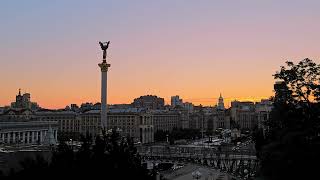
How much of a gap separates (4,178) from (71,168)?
2786 millimetres

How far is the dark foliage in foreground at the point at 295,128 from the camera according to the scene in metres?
20.0

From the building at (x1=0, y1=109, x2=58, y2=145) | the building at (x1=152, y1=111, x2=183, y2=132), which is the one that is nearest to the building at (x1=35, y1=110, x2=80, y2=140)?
the building at (x1=152, y1=111, x2=183, y2=132)

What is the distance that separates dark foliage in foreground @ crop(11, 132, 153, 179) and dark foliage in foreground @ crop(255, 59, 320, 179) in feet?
20.6

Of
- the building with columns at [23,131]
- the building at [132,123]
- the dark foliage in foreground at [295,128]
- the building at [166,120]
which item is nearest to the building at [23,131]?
the building with columns at [23,131]

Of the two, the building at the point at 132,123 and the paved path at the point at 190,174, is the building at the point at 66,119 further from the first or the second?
the paved path at the point at 190,174

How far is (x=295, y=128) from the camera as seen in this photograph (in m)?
21.5

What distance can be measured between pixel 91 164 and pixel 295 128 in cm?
895

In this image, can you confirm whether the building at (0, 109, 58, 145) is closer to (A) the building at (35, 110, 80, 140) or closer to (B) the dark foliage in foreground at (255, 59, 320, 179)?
(A) the building at (35, 110, 80, 140)

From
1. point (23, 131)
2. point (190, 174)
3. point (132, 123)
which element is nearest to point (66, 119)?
point (132, 123)

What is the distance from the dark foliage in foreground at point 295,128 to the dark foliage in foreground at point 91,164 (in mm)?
6271

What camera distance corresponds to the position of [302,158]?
20047 millimetres

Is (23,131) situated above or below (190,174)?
above

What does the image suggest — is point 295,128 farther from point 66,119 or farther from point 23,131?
point 66,119

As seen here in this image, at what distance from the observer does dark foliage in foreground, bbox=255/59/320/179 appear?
789 inches
